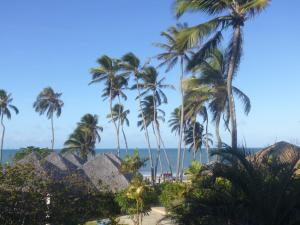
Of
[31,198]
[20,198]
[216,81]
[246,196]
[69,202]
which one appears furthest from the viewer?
[216,81]

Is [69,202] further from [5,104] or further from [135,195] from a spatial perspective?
[5,104]

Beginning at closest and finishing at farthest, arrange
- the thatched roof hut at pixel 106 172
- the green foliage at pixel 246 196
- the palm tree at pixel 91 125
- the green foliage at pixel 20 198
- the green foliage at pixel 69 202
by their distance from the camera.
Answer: the green foliage at pixel 246 196
the green foliage at pixel 20 198
the green foliage at pixel 69 202
the thatched roof hut at pixel 106 172
the palm tree at pixel 91 125

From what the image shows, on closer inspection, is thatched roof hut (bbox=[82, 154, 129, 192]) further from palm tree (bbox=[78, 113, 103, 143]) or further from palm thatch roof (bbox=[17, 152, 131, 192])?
palm tree (bbox=[78, 113, 103, 143])

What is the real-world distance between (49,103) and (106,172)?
33.4 metres

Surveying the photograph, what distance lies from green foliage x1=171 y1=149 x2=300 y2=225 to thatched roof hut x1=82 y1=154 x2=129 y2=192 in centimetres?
1810

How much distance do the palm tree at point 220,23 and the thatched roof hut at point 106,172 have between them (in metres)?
9.75

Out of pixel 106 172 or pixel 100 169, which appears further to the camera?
pixel 100 169

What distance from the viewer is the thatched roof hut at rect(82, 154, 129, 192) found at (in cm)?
2647

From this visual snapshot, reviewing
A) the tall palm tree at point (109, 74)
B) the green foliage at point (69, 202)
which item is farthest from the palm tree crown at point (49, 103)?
the green foliage at point (69, 202)

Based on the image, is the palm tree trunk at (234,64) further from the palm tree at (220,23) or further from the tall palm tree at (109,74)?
the tall palm tree at (109,74)

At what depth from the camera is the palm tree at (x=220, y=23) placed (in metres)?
17.4

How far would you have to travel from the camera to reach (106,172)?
27703 mm

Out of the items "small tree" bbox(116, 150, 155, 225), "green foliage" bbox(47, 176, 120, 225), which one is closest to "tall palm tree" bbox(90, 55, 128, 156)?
"small tree" bbox(116, 150, 155, 225)

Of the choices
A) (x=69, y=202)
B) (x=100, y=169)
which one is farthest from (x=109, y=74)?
(x=69, y=202)
